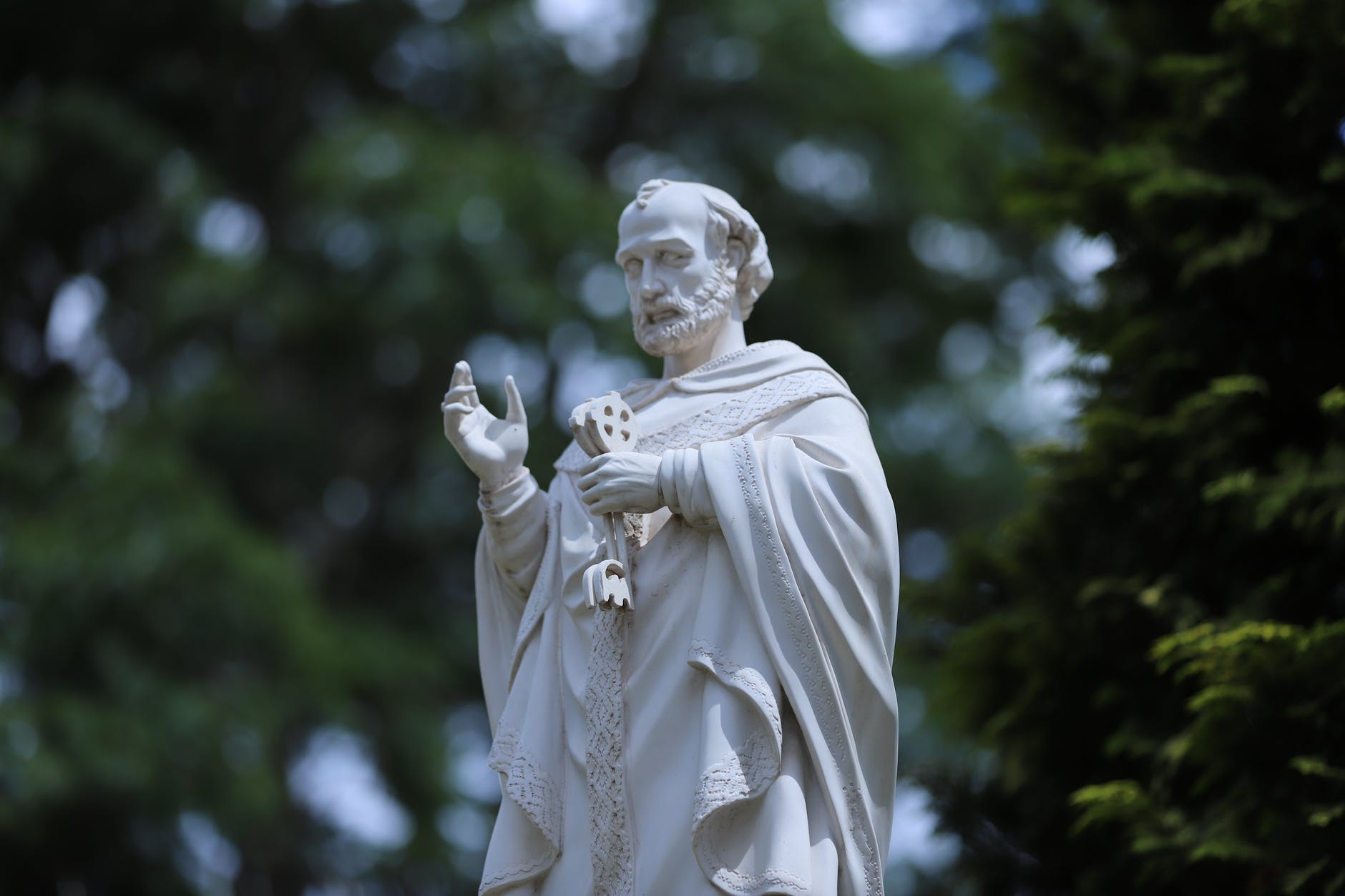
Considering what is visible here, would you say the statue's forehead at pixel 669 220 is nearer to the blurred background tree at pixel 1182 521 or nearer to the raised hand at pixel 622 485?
the raised hand at pixel 622 485

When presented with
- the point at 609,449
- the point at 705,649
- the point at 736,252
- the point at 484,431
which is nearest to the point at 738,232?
the point at 736,252

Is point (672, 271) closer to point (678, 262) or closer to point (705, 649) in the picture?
point (678, 262)

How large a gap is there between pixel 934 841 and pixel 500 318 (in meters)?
6.68

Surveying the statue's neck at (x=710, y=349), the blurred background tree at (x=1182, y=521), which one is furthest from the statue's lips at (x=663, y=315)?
the blurred background tree at (x=1182, y=521)

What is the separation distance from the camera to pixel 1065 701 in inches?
339

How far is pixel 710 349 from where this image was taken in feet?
17.9

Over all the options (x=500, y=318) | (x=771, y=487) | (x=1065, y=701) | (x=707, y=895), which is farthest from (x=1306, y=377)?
(x=500, y=318)

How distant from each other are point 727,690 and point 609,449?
710 millimetres

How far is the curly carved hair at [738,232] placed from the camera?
213 inches

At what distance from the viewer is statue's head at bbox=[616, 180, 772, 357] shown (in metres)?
5.32

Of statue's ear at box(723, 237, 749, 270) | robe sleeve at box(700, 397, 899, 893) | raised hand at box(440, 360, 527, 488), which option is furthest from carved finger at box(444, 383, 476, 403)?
statue's ear at box(723, 237, 749, 270)

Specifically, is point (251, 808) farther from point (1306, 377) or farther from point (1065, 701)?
point (1306, 377)

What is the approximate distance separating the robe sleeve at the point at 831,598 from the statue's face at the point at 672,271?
0.48 m

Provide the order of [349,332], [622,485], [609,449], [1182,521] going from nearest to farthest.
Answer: [622,485] → [609,449] → [1182,521] → [349,332]
